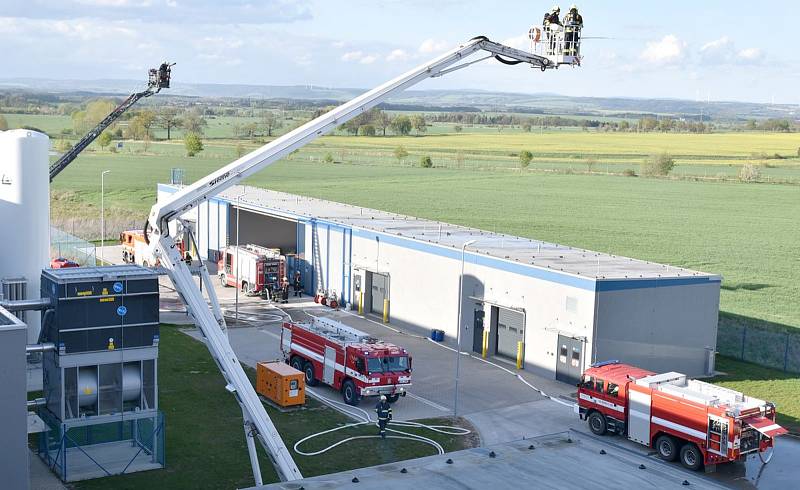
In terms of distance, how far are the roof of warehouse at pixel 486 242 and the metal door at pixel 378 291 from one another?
227cm

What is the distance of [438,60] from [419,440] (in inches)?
446

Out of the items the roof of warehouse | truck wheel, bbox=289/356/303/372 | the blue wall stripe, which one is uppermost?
the roof of warehouse

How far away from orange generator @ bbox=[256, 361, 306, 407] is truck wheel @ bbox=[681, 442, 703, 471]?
12347 mm

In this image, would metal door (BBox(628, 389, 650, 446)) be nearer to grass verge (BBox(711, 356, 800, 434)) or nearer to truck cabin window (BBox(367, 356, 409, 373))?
grass verge (BBox(711, 356, 800, 434))

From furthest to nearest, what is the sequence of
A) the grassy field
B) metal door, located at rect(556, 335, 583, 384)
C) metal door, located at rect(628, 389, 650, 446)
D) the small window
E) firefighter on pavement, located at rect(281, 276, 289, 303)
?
firefighter on pavement, located at rect(281, 276, 289, 303) → metal door, located at rect(556, 335, 583, 384) → the small window → metal door, located at rect(628, 389, 650, 446) → the grassy field

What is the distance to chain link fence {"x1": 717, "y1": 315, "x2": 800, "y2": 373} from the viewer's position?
40938 mm

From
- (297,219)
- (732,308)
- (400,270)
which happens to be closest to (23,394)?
(400,270)

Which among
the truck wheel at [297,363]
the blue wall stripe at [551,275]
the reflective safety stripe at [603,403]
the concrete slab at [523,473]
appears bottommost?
the truck wheel at [297,363]

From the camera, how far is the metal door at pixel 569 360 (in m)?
37.3

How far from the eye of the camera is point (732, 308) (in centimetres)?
5347

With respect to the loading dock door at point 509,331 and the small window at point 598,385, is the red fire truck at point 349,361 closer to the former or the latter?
the small window at point 598,385

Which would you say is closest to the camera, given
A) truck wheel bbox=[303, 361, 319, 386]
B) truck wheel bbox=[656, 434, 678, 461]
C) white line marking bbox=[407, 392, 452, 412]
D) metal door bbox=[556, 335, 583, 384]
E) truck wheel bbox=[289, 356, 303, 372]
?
truck wheel bbox=[656, 434, 678, 461]

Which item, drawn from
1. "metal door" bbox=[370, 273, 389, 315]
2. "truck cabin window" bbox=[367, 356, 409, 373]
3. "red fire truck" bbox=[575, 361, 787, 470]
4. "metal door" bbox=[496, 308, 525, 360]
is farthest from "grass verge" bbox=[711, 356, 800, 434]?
"metal door" bbox=[370, 273, 389, 315]

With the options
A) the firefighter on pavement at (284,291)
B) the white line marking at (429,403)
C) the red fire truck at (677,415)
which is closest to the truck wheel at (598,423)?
the red fire truck at (677,415)
